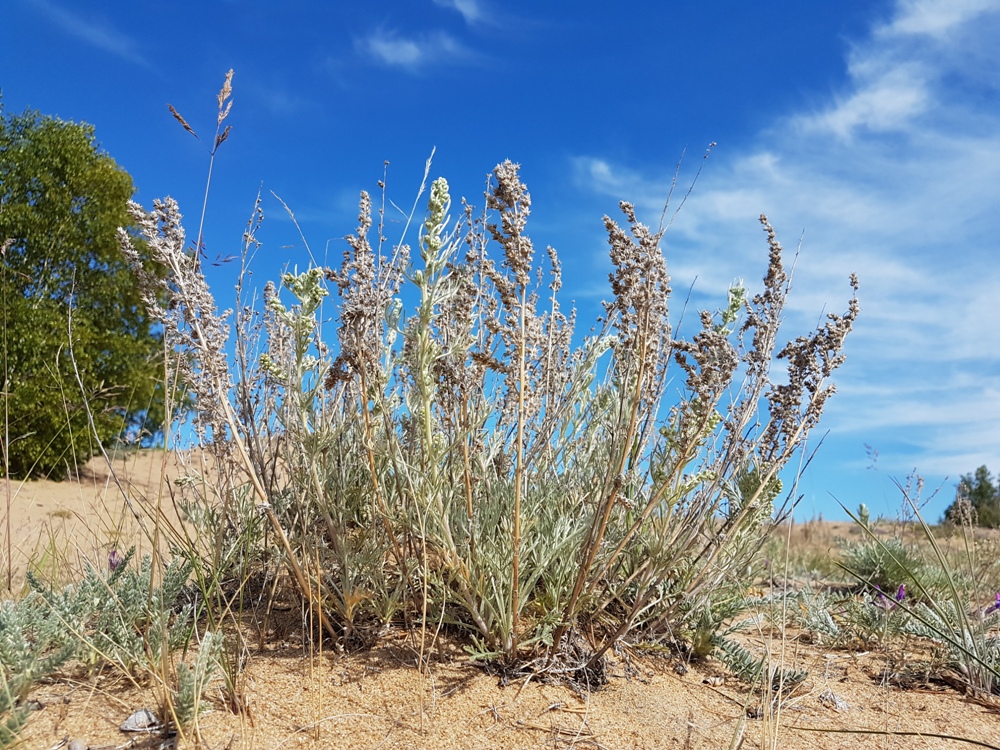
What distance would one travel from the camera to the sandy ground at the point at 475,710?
2.37m

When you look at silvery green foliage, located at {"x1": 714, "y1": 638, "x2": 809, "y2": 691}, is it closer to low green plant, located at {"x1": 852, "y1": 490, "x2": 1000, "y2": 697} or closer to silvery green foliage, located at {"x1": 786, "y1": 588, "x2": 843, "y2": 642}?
low green plant, located at {"x1": 852, "y1": 490, "x2": 1000, "y2": 697}

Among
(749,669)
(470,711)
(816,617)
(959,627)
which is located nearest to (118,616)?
(470,711)

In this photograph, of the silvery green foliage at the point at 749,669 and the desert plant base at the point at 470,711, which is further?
the silvery green foliage at the point at 749,669

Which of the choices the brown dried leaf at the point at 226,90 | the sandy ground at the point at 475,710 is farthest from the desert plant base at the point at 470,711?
the brown dried leaf at the point at 226,90

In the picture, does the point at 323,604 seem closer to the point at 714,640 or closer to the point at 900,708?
the point at 714,640

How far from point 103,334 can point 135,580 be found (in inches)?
477

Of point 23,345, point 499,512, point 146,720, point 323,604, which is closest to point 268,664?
point 323,604

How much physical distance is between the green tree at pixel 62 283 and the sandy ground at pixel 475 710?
422 inches

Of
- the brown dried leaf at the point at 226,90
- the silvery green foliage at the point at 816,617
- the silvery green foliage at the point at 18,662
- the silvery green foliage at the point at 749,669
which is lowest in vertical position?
the silvery green foliage at the point at 18,662

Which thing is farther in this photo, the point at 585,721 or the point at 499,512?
the point at 499,512

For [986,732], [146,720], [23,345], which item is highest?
[23,345]

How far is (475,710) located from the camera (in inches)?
98.5

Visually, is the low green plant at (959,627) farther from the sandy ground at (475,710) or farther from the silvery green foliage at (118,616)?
the silvery green foliage at (118,616)

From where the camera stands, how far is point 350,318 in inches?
99.8
